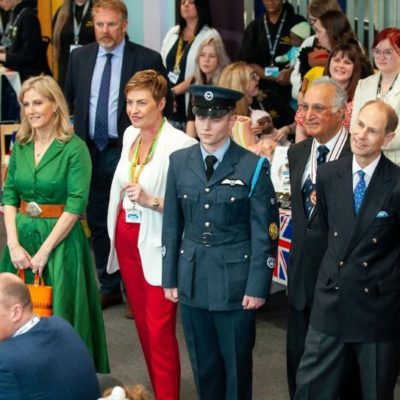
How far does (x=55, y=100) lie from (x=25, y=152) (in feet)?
1.01

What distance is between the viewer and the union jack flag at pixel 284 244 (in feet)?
19.3

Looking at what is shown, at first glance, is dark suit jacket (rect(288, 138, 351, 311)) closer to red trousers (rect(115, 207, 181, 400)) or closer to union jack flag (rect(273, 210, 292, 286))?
red trousers (rect(115, 207, 181, 400))

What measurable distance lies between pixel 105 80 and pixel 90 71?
4.6 inches

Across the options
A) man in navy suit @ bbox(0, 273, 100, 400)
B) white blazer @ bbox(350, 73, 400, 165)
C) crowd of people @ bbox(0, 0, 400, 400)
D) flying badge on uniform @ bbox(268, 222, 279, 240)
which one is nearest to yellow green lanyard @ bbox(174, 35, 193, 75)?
crowd of people @ bbox(0, 0, 400, 400)

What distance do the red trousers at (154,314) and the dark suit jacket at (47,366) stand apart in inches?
45.5

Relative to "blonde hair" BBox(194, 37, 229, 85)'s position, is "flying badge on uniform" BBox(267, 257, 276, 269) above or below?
below

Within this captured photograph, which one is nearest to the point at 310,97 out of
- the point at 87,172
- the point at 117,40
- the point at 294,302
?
the point at 294,302

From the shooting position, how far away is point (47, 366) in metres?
3.96

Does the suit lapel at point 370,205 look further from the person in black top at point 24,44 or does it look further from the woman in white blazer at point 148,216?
the person in black top at point 24,44

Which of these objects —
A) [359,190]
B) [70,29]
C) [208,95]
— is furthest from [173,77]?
[359,190]

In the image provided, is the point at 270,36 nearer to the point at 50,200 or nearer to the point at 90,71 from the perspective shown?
the point at 90,71

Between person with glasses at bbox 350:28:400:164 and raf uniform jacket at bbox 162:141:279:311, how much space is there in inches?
57.9

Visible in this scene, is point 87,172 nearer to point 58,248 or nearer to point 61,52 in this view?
point 58,248

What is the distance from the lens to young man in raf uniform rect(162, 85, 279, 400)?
4609 millimetres
